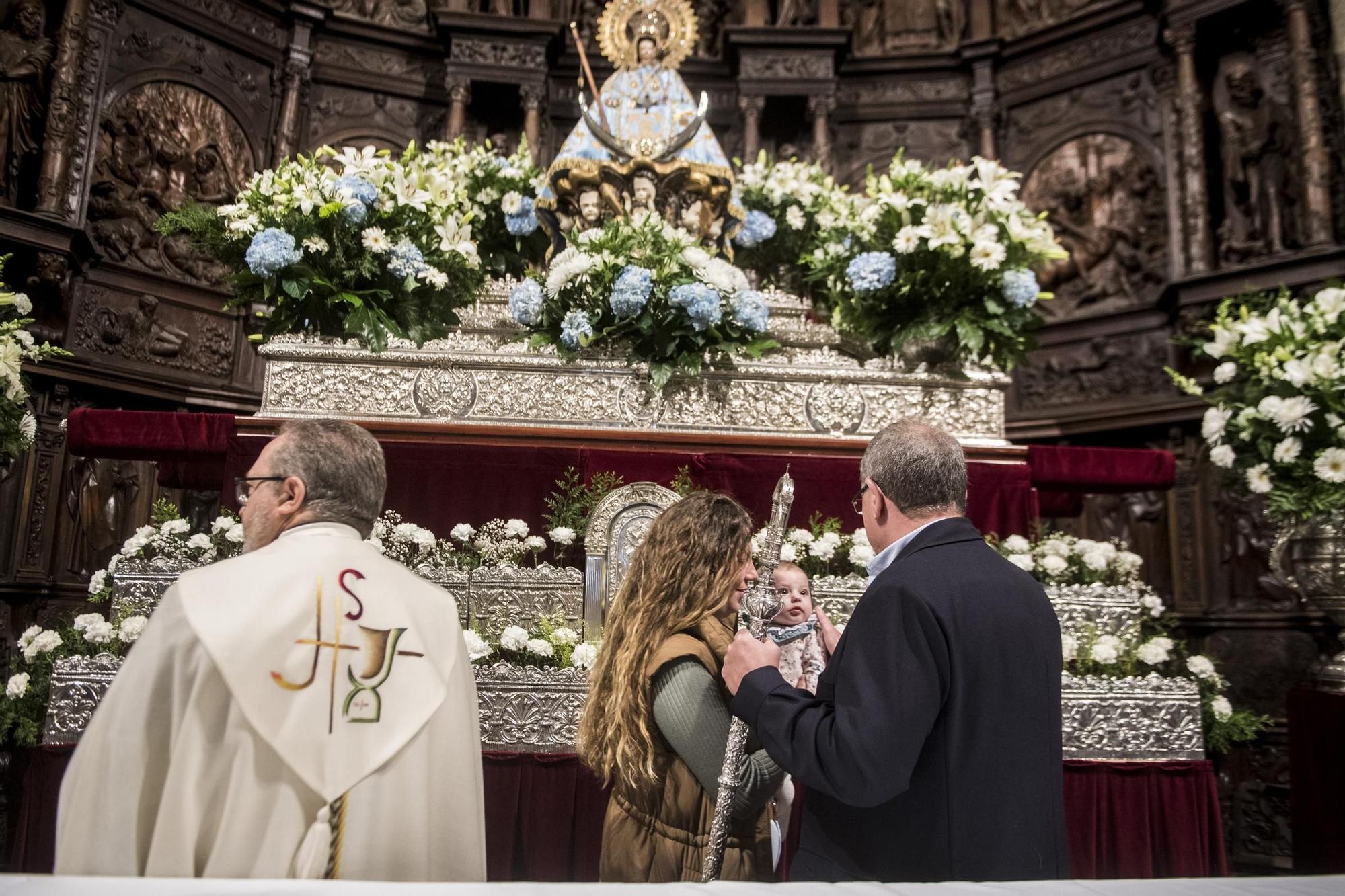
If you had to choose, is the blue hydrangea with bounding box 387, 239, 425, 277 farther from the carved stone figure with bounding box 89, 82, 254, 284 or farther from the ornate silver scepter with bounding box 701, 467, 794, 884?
the carved stone figure with bounding box 89, 82, 254, 284

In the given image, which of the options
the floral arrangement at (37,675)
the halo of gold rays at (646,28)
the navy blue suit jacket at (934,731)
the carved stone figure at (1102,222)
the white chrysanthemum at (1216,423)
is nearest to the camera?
the navy blue suit jacket at (934,731)

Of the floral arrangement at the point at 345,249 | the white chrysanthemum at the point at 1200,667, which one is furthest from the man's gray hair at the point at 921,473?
the floral arrangement at the point at 345,249

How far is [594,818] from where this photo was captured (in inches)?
140

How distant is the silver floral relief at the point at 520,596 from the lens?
402 centimetres

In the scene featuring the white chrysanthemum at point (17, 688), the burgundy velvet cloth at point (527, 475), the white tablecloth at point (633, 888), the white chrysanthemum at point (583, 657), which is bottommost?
the white tablecloth at point (633, 888)

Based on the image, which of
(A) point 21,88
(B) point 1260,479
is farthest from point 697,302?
(A) point 21,88

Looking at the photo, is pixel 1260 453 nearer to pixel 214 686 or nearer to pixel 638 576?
pixel 638 576

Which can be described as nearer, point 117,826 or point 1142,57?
point 117,826

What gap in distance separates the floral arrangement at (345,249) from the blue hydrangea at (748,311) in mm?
1527

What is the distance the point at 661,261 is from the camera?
5230mm

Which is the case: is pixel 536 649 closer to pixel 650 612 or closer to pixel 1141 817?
pixel 650 612

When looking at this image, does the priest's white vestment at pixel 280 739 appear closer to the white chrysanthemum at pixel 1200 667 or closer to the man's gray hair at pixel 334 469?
the man's gray hair at pixel 334 469

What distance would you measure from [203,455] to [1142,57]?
10038mm

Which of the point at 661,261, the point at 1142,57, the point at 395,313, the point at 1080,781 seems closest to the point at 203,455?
the point at 395,313
